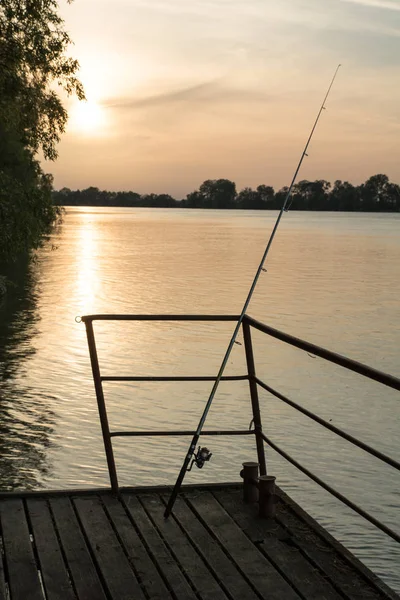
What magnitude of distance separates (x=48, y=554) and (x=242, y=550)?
3.23 ft

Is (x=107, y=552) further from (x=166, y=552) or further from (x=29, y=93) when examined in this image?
(x=29, y=93)

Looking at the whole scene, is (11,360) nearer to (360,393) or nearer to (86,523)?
(360,393)

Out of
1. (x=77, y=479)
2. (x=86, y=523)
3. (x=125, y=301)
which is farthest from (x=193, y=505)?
(x=125, y=301)

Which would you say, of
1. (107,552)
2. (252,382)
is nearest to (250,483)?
(252,382)

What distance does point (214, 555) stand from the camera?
4.51 m

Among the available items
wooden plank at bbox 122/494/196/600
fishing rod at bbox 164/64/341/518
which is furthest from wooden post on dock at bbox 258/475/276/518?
wooden plank at bbox 122/494/196/600

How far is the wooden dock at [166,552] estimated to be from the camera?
410cm

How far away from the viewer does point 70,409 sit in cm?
1488

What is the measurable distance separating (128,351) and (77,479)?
31.6 feet

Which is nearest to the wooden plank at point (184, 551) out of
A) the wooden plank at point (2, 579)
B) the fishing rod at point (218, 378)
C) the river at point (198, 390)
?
the fishing rod at point (218, 378)

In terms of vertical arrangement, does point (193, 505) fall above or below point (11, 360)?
above

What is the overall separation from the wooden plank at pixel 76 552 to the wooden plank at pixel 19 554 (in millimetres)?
173

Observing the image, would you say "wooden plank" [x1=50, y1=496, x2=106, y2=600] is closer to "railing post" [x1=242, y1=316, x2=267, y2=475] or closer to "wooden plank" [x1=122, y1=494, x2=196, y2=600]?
"wooden plank" [x1=122, y1=494, x2=196, y2=600]

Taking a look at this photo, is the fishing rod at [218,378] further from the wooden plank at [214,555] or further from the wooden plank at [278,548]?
the wooden plank at [278,548]
